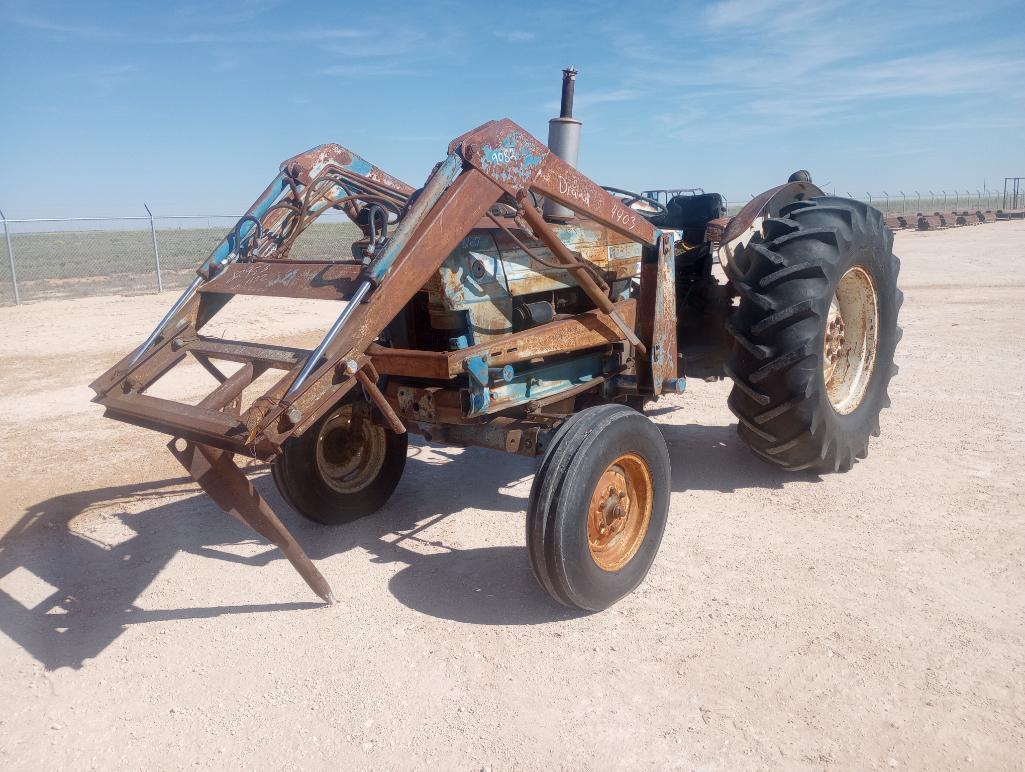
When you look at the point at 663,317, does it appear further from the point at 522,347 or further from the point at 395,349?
the point at 395,349

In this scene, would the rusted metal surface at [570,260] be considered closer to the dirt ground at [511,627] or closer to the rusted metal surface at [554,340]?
the rusted metal surface at [554,340]

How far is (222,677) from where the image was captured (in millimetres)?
3254

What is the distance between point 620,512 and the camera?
386 centimetres

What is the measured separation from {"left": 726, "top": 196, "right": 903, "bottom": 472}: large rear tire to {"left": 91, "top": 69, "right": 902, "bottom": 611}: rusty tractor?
0.01 m

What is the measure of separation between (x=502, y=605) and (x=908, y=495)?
8.98 feet

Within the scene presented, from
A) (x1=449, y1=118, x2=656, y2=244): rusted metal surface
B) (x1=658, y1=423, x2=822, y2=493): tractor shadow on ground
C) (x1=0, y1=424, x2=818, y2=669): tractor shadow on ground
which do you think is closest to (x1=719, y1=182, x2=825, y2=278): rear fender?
(x1=449, y1=118, x2=656, y2=244): rusted metal surface

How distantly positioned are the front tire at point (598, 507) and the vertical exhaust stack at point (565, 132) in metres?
1.33

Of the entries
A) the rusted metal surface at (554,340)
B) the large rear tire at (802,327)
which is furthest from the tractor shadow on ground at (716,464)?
the rusted metal surface at (554,340)

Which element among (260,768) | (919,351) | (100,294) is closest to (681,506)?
(260,768)

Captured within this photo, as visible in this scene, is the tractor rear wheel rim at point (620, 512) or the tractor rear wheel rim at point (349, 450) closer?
the tractor rear wheel rim at point (620, 512)

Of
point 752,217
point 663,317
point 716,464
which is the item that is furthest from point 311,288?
point 716,464

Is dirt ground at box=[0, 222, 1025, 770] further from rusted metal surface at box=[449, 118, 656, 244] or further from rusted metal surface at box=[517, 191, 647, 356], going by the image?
rusted metal surface at box=[449, 118, 656, 244]

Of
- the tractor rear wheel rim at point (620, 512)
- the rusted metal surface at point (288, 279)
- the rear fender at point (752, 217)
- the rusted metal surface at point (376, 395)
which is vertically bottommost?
the tractor rear wheel rim at point (620, 512)

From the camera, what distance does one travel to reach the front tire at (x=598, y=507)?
133 inches
